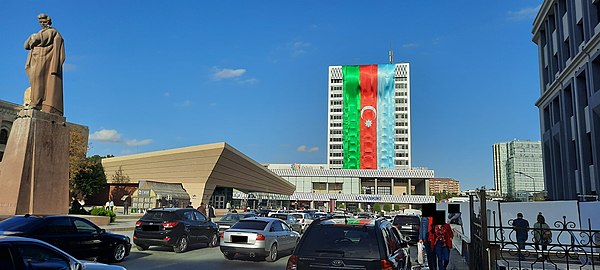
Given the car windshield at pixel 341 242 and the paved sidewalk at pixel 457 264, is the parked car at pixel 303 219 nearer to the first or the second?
the paved sidewalk at pixel 457 264

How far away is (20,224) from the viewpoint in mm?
10906

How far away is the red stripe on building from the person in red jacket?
118 metres

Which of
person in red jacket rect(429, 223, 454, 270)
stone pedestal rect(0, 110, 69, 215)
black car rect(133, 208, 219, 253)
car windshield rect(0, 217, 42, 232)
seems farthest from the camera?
stone pedestal rect(0, 110, 69, 215)

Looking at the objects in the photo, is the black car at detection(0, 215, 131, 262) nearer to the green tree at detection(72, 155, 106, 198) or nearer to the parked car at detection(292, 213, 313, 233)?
the parked car at detection(292, 213, 313, 233)

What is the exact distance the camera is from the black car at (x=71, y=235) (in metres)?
10.9

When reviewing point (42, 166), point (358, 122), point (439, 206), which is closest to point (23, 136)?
point (42, 166)

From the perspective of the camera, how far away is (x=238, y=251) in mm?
14258

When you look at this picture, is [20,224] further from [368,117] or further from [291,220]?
[368,117]

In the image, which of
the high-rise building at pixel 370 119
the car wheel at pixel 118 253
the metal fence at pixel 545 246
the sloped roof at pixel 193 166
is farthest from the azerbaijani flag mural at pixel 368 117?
the car wheel at pixel 118 253

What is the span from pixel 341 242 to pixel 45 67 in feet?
59.2

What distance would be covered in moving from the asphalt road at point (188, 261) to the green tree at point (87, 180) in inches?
1712

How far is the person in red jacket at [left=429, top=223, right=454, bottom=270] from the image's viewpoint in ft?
38.3

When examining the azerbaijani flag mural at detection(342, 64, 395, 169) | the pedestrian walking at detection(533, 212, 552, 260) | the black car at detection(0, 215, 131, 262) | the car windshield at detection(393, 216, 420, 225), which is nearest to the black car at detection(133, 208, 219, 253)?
the black car at detection(0, 215, 131, 262)

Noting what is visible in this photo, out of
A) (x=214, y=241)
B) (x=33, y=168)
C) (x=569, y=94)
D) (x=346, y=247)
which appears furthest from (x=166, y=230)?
(x=569, y=94)
